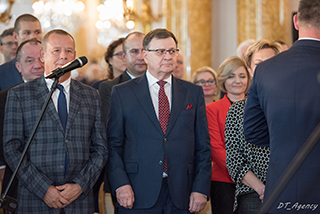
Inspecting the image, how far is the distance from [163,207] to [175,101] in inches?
28.8

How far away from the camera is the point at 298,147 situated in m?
1.85

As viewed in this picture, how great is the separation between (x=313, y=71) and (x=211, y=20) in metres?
6.80

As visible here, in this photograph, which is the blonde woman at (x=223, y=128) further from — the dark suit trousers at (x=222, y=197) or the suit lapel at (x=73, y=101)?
the suit lapel at (x=73, y=101)

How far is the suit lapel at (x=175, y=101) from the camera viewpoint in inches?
110

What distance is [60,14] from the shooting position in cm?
1308

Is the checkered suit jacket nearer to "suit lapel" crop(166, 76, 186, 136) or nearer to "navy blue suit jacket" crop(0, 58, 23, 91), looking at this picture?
"suit lapel" crop(166, 76, 186, 136)

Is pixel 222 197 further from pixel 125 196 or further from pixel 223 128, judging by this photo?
pixel 125 196

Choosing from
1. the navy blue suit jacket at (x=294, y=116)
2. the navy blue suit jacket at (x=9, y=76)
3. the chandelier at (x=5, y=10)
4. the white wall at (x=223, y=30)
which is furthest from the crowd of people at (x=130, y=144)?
the chandelier at (x=5, y=10)

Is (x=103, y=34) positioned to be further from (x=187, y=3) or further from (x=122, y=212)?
(x=122, y=212)

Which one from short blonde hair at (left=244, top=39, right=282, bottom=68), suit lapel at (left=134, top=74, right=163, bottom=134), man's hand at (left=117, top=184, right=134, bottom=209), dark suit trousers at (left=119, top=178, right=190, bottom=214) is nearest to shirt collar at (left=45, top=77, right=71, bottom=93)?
suit lapel at (left=134, top=74, right=163, bottom=134)

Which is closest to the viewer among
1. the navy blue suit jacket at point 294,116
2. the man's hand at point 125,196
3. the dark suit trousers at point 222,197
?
the navy blue suit jacket at point 294,116

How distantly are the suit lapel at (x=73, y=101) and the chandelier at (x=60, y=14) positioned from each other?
32.7ft

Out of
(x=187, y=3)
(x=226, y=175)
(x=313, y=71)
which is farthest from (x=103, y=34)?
(x=313, y=71)

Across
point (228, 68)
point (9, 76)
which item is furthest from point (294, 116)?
point (9, 76)
